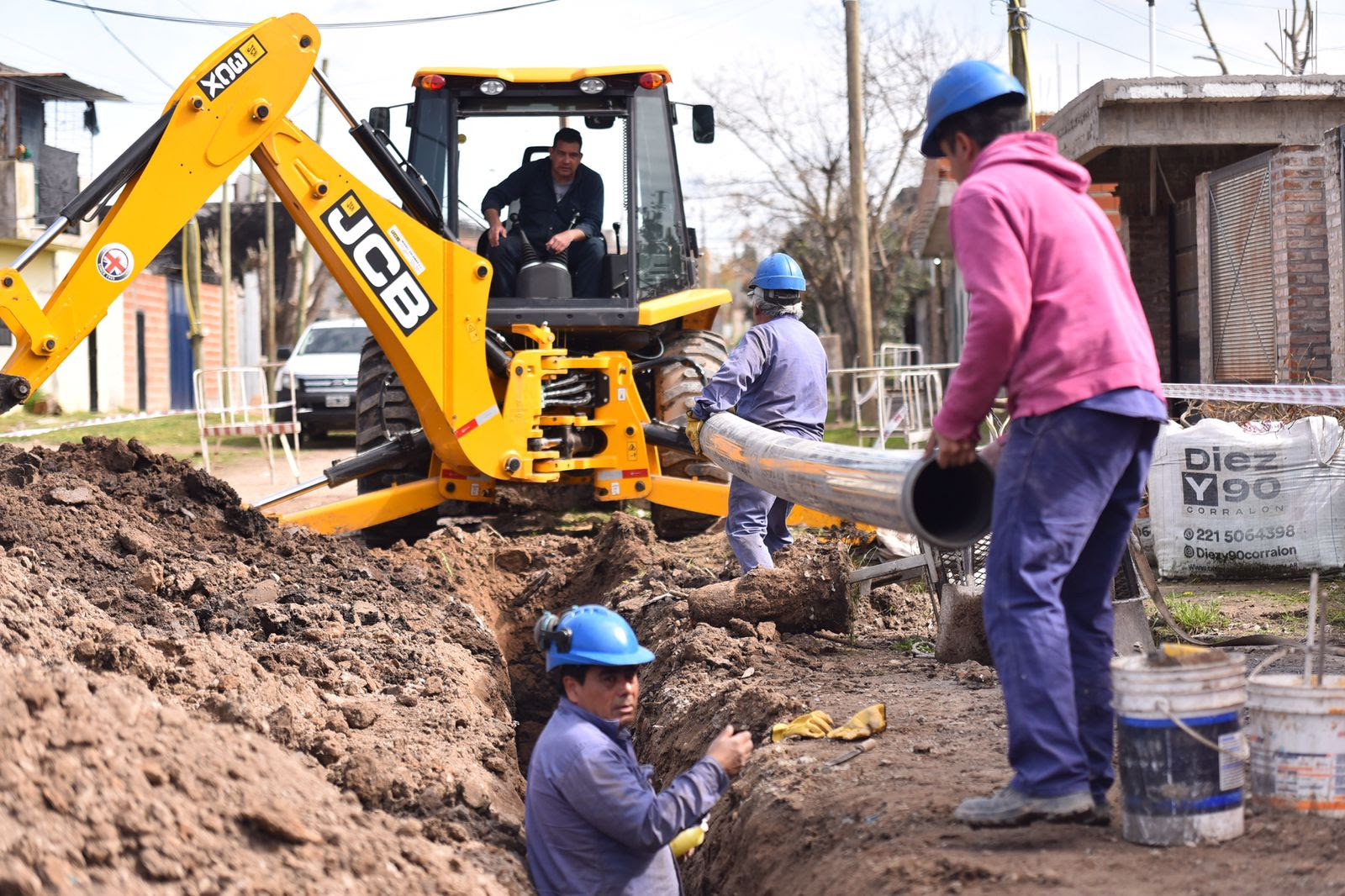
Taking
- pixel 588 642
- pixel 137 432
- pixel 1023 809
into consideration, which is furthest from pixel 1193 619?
pixel 137 432

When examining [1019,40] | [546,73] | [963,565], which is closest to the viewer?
[963,565]

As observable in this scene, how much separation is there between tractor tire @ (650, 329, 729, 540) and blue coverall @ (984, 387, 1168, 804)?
618cm

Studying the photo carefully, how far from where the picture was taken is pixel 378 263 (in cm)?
870

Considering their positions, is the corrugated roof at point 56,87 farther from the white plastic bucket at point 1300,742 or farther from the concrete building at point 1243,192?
the white plastic bucket at point 1300,742

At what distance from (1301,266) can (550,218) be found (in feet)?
19.2

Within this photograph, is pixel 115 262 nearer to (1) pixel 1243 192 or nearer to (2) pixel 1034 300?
(2) pixel 1034 300

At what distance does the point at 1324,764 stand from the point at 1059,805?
669 millimetres

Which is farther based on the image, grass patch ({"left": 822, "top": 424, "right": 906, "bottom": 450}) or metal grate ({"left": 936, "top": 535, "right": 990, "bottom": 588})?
grass patch ({"left": 822, "top": 424, "right": 906, "bottom": 450})

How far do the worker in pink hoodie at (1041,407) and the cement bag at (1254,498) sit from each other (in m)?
5.35

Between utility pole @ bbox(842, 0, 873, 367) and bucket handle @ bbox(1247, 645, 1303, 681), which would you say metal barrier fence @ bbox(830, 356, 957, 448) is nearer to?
utility pole @ bbox(842, 0, 873, 367)

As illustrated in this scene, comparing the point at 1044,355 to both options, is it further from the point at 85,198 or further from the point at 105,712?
the point at 85,198

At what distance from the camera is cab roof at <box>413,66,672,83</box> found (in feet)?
31.8

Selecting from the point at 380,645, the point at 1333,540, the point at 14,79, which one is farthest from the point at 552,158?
the point at 14,79

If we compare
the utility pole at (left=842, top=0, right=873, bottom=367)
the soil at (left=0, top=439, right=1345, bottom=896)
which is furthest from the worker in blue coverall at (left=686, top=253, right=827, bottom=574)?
the utility pole at (left=842, top=0, right=873, bottom=367)
